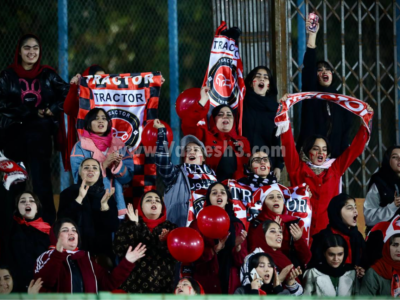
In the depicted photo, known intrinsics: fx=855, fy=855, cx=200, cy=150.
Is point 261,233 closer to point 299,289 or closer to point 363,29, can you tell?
point 299,289

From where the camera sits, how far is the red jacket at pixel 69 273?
5168mm

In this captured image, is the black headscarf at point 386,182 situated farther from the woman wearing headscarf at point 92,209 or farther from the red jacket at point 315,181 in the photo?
the woman wearing headscarf at point 92,209

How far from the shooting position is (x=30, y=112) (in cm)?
689

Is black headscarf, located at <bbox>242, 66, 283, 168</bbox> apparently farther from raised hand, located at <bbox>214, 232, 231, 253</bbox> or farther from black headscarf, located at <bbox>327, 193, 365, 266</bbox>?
raised hand, located at <bbox>214, 232, 231, 253</bbox>

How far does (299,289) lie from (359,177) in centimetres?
363

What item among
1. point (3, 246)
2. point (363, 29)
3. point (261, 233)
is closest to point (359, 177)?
point (363, 29)

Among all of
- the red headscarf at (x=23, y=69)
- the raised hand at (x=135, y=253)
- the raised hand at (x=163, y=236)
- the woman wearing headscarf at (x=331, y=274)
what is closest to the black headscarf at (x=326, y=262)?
the woman wearing headscarf at (x=331, y=274)

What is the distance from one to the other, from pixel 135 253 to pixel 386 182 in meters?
2.25

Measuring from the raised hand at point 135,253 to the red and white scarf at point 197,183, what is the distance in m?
0.83

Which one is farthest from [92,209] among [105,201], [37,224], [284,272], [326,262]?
[326,262]

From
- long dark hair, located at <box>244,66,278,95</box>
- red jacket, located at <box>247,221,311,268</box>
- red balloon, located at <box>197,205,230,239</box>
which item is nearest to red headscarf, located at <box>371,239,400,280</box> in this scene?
red jacket, located at <box>247,221,311,268</box>

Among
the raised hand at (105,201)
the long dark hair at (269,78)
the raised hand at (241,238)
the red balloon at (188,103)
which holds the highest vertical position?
the long dark hair at (269,78)

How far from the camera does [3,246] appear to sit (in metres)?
5.94

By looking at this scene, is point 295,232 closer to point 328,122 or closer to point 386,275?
point 386,275
